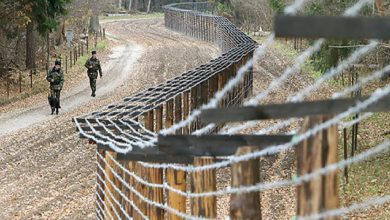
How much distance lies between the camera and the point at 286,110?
273cm

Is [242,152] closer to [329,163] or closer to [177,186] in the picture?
[329,163]

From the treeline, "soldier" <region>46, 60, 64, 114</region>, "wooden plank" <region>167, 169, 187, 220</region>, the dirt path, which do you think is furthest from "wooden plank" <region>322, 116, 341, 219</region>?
the treeline

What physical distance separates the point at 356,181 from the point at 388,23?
39.5 feet

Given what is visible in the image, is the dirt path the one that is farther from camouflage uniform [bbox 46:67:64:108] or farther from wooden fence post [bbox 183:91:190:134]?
wooden fence post [bbox 183:91:190:134]

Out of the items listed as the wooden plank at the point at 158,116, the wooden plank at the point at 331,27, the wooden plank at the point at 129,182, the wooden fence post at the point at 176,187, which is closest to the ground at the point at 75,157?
A: the wooden plank at the point at 158,116

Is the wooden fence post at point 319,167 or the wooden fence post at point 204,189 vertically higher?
the wooden fence post at point 319,167

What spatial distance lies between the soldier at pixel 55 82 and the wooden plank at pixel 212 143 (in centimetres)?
1597

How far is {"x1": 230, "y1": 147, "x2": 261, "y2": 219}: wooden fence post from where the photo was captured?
356 centimetres

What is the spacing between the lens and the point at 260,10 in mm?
44375

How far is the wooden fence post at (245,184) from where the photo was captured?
3561mm

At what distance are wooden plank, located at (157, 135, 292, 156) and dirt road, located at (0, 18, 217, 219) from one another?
7.80 metres

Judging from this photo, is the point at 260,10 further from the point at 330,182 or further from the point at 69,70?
the point at 330,182

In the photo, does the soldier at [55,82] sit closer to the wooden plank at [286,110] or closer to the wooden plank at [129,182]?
the wooden plank at [129,182]

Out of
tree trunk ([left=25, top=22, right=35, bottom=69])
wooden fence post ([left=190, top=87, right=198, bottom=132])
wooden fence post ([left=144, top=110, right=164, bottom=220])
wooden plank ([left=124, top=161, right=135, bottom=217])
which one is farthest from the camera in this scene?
tree trunk ([left=25, top=22, right=35, bottom=69])
